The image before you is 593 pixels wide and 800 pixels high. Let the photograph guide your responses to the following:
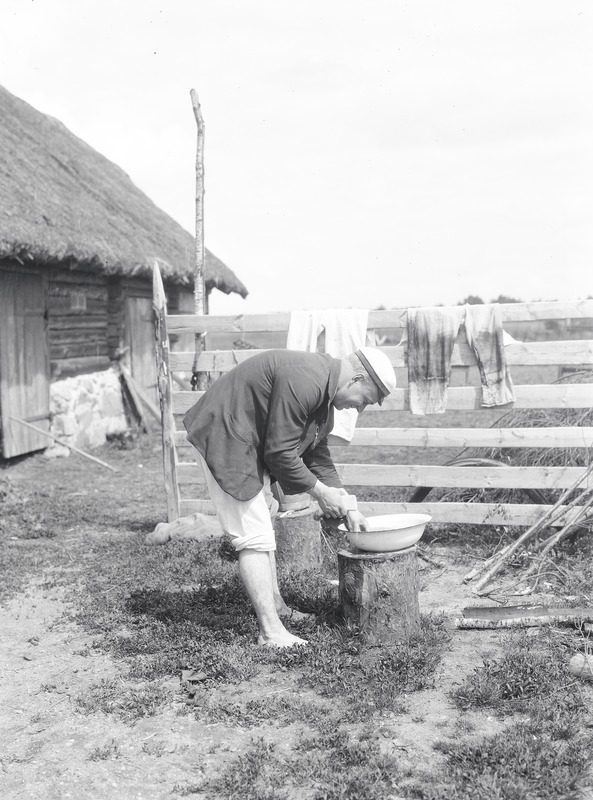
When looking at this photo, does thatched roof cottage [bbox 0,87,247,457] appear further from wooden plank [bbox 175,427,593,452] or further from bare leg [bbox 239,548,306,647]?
bare leg [bbox 239,548,306,647]

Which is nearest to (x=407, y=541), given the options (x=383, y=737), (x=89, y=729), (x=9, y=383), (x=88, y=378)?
(x=383, y=737)

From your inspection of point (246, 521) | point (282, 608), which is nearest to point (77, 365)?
point (282, 608)

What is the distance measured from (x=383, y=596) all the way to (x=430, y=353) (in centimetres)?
237

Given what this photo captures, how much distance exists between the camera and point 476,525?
21.6 feet

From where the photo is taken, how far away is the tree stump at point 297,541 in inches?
219

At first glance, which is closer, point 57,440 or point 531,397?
point 531,397

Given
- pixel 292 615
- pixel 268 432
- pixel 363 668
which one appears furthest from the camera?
pixel 292 615

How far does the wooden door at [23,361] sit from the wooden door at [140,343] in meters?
2.76

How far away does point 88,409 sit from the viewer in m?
11.9

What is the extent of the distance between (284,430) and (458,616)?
63.3 inches

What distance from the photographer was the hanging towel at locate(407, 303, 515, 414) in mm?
5992

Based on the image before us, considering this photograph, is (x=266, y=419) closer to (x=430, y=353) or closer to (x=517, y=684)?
(x=517, y=684)

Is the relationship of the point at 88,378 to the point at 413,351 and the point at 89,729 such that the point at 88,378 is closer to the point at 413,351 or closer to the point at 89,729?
the point at 413,351

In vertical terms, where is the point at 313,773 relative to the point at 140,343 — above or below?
below
